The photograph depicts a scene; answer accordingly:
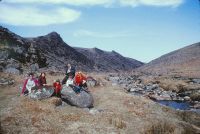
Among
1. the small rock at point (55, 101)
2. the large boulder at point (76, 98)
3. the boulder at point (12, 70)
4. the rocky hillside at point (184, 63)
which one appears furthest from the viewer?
the rocky hillside at point (184, 63)

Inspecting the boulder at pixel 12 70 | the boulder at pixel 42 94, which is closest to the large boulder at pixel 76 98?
the boulder at pixel 42 94

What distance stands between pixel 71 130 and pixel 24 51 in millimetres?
46465

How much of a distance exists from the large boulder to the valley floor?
54cm

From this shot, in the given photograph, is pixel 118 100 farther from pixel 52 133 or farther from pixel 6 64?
pixel 6 64

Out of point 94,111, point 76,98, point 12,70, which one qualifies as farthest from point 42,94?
point 12,70

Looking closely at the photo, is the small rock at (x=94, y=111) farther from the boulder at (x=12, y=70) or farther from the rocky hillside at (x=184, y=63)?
the rocky hillside at (x=184, y=63)

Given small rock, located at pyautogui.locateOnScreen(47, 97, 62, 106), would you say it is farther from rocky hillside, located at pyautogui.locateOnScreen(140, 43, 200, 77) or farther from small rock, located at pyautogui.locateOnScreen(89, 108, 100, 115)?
rocky hillside, located at pyautogui.locateOnScreen(140, 43, 200, 77)

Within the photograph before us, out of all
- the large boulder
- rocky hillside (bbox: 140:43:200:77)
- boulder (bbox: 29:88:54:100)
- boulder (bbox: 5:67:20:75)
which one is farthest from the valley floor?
rocky hillside (bbox: 140:43:200:77)

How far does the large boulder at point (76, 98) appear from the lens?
21633 mm

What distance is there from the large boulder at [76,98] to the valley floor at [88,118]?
54cm

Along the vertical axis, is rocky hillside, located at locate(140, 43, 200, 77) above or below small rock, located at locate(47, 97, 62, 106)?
above

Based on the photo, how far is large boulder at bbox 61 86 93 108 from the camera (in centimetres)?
2163

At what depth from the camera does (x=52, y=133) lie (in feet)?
52.0

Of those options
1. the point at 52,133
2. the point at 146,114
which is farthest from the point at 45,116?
the point at 146,114
